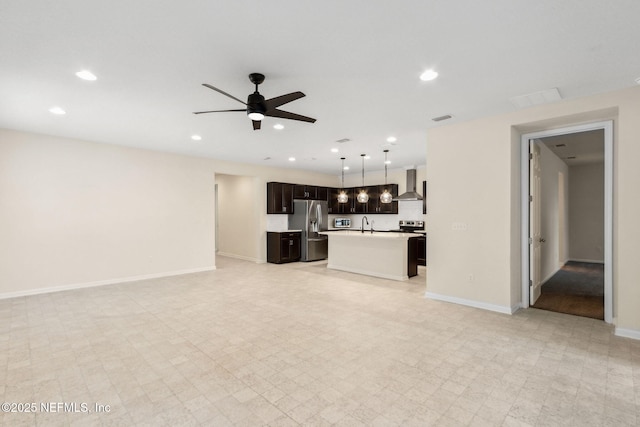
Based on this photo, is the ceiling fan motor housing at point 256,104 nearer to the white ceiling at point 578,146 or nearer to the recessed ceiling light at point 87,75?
the recessed ceiling light at point 87,75

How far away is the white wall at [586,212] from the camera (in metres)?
8.31

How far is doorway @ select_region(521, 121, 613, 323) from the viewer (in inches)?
154

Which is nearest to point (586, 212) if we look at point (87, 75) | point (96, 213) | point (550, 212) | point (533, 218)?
point (550, 212)

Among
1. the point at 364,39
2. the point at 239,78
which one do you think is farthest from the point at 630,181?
the point at 239,78

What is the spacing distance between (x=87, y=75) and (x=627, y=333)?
6.24 meters

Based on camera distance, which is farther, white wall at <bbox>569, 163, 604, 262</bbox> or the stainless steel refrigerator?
the stainless steel refrigerator

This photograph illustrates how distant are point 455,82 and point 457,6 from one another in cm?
125

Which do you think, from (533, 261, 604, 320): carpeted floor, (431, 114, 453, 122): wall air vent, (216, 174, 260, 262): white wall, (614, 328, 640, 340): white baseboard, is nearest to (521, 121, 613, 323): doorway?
(533, 261, 604, 320): carpeted floor

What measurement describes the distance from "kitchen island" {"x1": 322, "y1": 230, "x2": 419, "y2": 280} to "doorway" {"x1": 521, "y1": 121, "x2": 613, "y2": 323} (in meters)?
2.16

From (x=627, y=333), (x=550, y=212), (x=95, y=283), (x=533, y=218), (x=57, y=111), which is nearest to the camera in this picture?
(x=627, y=333)

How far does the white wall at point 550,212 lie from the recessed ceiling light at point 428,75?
3.46m

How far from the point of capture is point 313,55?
8.67 ft

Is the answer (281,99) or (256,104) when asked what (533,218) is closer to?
(281,99)

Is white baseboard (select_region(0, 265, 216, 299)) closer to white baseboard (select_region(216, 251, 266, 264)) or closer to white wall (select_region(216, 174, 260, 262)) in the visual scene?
white baseboard (select_region(216, 251, 266, 264))
